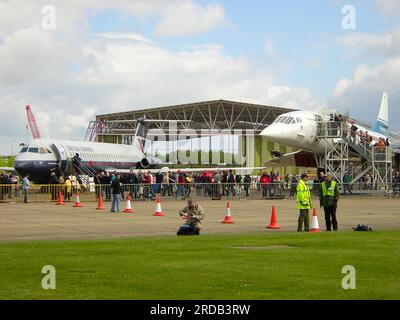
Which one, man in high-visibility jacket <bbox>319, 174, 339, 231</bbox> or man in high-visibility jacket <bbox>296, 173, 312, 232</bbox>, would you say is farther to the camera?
man in high-visibility jacket <bbox>319, 174, 339, 231</bbox>

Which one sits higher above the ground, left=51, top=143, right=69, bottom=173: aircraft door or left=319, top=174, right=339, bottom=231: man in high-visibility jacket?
left=51, top=143, right=69, bottom=173: aircraft door

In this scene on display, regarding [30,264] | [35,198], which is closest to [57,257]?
[30,264]

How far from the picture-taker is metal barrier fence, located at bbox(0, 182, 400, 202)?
42.1 metres

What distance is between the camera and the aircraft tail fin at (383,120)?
65.5 metres

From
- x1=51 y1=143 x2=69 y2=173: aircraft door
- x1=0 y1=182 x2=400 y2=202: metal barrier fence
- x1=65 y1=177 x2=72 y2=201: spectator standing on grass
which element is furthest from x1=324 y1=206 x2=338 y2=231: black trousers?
x1=51 y1=143 x2=69 y2=173: aircraft door

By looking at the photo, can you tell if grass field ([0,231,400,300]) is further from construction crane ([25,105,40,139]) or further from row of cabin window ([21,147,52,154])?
construction crane ([25,105,40,139])

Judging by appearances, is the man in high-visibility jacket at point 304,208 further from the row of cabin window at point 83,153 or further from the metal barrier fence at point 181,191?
the row of cabin window at point 83,153

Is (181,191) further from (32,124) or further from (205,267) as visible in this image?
(32,124)

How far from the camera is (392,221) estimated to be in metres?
25.3

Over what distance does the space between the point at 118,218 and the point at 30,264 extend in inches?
537

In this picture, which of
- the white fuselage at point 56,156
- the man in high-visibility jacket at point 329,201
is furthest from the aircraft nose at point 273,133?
the man in high-visibility jacket at point 329,201

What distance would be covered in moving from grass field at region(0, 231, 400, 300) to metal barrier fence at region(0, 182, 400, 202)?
24284mm

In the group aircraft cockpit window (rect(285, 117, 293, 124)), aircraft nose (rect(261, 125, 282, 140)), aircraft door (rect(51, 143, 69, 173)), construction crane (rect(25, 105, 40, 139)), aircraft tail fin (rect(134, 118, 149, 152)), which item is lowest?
aircraft door (rect(51, 143, 69, 173))
